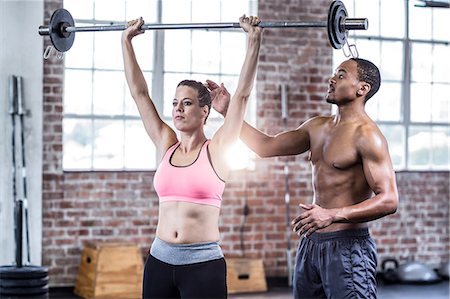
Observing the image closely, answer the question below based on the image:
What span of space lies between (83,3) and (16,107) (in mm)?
1028

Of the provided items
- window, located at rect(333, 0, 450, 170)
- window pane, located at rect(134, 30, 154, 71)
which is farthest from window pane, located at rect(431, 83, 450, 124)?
window pane, located at rect(134, 30, 154, 71)

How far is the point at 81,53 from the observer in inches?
240

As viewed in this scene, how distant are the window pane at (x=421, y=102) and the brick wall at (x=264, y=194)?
1.79 feet

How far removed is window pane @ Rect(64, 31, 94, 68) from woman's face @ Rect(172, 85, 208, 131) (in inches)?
A: 125

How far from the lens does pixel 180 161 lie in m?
3.03

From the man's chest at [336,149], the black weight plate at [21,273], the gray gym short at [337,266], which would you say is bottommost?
the black weight plate at [21,273]

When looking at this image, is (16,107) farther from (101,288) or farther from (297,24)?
(297,24)

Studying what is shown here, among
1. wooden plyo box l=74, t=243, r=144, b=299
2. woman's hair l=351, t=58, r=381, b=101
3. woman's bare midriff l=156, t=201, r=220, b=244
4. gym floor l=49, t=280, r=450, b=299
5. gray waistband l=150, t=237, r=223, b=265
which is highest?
woman's hair l=351, t=58, r=381, b=101

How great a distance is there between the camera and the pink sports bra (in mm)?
2934

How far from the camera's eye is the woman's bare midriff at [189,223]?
293 cm

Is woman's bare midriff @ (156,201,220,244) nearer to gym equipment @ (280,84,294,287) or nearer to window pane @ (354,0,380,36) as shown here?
gym equipment @ (280,84,294,287)

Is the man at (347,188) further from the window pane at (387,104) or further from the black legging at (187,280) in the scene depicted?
the window pane at (387,104)

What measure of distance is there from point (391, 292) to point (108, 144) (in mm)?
2546

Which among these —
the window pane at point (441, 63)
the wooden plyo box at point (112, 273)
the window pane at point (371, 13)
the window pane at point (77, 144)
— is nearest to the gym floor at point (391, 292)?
the wooden plyo box at point (112, 273)
